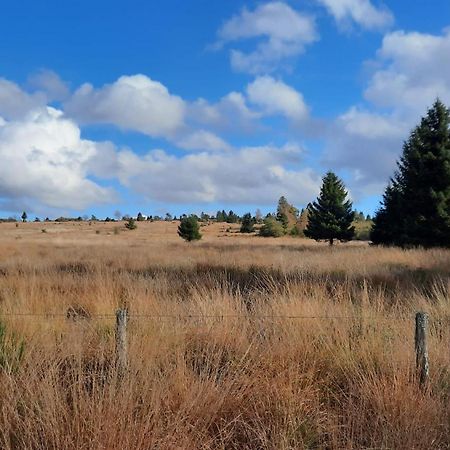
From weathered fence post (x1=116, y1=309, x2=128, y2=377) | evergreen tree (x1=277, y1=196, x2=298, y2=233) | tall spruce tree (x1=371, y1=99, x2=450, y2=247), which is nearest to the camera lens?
weathered fence post (x1=116, y1=309, x2=128, y2=377)

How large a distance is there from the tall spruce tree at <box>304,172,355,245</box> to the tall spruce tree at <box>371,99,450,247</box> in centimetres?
1177

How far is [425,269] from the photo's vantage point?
573 inches

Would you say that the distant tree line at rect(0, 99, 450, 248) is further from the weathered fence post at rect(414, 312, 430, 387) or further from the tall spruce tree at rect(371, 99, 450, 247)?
the weathered fence post at rect(414, 312, 430, 387)

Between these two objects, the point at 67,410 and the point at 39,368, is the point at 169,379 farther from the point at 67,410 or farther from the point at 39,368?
the point at 39,368

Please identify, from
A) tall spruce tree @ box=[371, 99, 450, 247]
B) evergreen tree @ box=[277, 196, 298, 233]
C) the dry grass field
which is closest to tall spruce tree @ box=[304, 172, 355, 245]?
tall spruce tree @ box=[371, 99, 450, 247]

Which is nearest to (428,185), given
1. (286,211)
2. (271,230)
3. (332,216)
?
(332,216)

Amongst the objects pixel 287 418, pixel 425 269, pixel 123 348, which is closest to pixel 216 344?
pixel 123 348

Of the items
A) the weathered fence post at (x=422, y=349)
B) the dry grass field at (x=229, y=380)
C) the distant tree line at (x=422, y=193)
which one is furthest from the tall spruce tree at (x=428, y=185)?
the weathered fence post at (x=422, y=349)

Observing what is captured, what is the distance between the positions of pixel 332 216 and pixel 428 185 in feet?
48.3

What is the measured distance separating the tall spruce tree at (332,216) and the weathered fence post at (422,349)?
37.7 meters

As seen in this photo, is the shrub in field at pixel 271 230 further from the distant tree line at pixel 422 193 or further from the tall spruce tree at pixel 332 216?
the distant tree line at pixel 422 193

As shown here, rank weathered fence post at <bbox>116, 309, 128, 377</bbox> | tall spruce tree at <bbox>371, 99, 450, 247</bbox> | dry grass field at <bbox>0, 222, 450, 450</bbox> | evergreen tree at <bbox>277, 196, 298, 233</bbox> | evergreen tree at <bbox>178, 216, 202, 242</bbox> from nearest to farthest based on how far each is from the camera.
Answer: dry grass field at <bbox>0, 222, 450, 450</bbox> → weathered fence post at <bbox>116, 309, 128, 377</bbox> → tall spruce tree at <bbox>371, 99, 450, 247</bbox> → evergreen tree at <bbox>178, 216, 202, 242</bbox> → evergreen tree at <bbox>277, 196, 298, 233</bbox>

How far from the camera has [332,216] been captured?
136 feet

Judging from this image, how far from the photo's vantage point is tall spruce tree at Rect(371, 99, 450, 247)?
A: 26.2 metres
